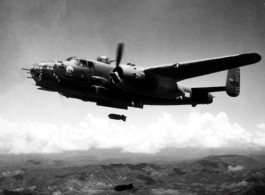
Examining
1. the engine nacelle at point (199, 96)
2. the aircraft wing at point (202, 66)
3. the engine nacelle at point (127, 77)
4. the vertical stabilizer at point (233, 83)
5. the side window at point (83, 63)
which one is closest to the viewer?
the aircraft wing at point (202, 66)

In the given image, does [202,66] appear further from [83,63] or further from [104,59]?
[83,63]

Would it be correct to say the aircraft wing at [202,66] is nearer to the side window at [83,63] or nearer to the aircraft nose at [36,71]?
the side window at [83,63]

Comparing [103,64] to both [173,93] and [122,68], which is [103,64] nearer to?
[122,68]

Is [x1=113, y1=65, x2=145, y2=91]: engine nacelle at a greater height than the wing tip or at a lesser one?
lesser

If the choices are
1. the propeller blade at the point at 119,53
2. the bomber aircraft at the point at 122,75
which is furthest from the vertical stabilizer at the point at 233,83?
the propeller blade at the point at 119,53

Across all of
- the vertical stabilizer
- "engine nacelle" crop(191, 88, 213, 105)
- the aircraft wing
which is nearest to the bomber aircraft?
the aircraft wing

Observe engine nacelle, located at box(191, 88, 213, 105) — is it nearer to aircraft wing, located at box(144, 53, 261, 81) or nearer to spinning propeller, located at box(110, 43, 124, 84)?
aircraft wing, located at box(144, 53, 261, 81)

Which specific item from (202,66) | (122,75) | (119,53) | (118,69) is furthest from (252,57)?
(118,69)
